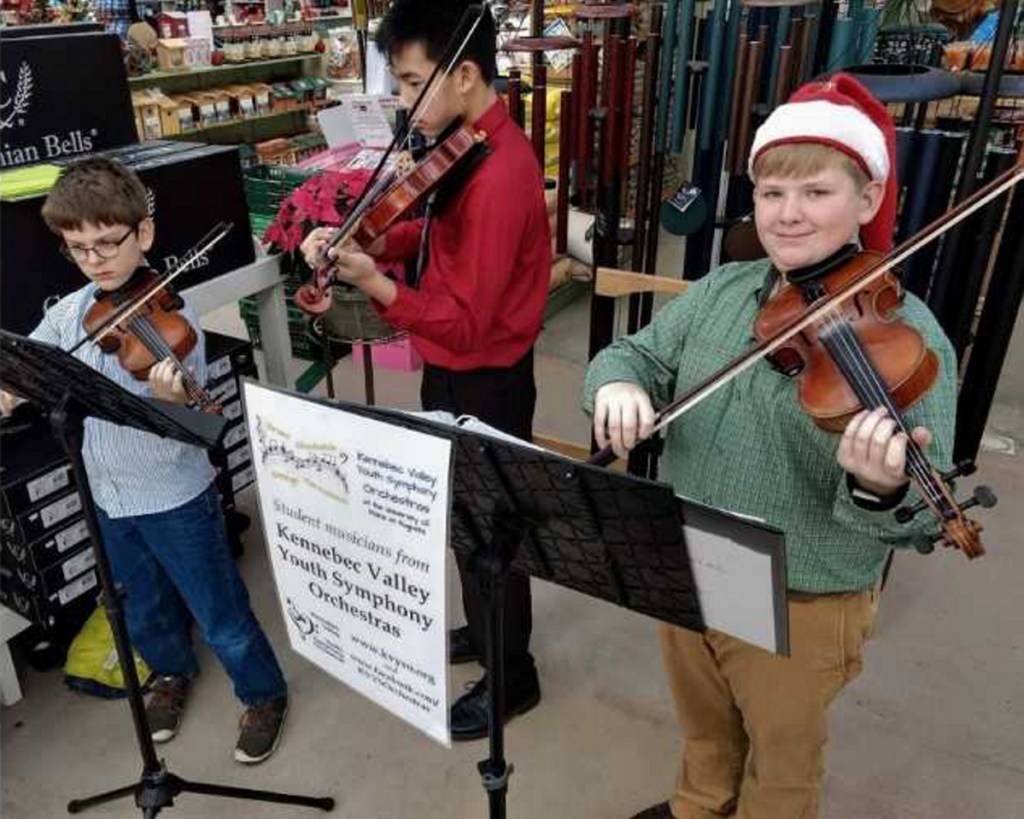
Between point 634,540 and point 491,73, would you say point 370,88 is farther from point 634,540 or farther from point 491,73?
point 634,540

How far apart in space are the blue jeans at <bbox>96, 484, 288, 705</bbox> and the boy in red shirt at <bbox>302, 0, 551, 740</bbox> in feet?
1.82

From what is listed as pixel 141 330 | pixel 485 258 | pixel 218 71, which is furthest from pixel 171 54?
pixel 485 258

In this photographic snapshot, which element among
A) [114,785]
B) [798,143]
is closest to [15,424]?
[114,785]

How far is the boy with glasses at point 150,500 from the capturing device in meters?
1.49

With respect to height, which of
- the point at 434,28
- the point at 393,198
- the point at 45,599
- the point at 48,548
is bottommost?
the point at 45,599

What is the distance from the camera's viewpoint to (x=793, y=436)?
108 centimetres

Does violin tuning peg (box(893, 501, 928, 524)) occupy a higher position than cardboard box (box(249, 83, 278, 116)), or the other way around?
violin tuning peg (box(893, 501, 928, 524))

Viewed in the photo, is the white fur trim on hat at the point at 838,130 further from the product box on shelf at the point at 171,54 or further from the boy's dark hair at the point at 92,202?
the product box on shelf at the point at 171,54

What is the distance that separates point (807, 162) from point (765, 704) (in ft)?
2.54

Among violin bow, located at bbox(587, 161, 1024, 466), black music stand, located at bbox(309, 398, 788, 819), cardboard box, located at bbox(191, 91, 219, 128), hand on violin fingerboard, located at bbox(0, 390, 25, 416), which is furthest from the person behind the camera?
cardboard box, located at bbox(191, 91, 219, 128)

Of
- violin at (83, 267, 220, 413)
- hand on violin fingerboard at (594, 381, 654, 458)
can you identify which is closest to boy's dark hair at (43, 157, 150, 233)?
violin at (83, 267, 220, 413)

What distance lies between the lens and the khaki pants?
1.17 m

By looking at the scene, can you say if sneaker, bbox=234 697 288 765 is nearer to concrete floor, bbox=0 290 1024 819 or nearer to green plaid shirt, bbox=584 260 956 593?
concrete floor, bbox=0 290 1024 819

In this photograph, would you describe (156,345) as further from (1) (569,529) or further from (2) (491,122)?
(1) (569,529)
